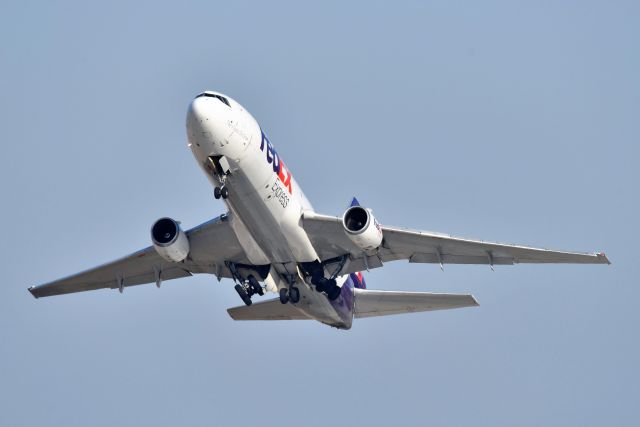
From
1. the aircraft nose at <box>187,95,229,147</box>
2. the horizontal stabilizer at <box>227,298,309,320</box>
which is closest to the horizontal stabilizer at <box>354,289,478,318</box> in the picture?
the horizontal stabilizer at <box>227,298,309,320</box>

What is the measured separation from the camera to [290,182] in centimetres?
4222

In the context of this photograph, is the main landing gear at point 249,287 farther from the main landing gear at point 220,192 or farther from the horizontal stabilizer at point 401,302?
the main landing gear at point 220,192

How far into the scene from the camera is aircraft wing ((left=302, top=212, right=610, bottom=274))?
1683 inches

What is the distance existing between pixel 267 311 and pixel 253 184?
379 inches

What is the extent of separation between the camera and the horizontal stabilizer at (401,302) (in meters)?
45.6

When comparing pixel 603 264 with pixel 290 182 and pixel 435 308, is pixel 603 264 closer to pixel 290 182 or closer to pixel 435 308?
pixel 435 308

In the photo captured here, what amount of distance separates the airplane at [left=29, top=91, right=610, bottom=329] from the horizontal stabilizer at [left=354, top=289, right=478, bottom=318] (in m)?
0.05

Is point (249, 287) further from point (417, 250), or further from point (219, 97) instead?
point (219, 97)

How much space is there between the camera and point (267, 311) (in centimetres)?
4822

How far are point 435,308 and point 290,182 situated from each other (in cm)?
872

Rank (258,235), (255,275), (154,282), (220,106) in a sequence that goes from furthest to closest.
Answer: (154,282), (255,275), (258,235), (220,106)

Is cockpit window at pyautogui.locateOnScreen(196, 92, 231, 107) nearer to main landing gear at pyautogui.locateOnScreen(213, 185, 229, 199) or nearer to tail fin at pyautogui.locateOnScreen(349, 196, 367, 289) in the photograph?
main landing gear at pyautogui.locateOnScreen(213, 185, 229, 199)

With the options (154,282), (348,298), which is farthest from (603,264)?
(154,282)

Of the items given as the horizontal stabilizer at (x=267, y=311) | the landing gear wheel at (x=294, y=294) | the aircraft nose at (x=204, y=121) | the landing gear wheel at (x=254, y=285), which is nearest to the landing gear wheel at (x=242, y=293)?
the landing gear wheel at (x=254, y=285)
